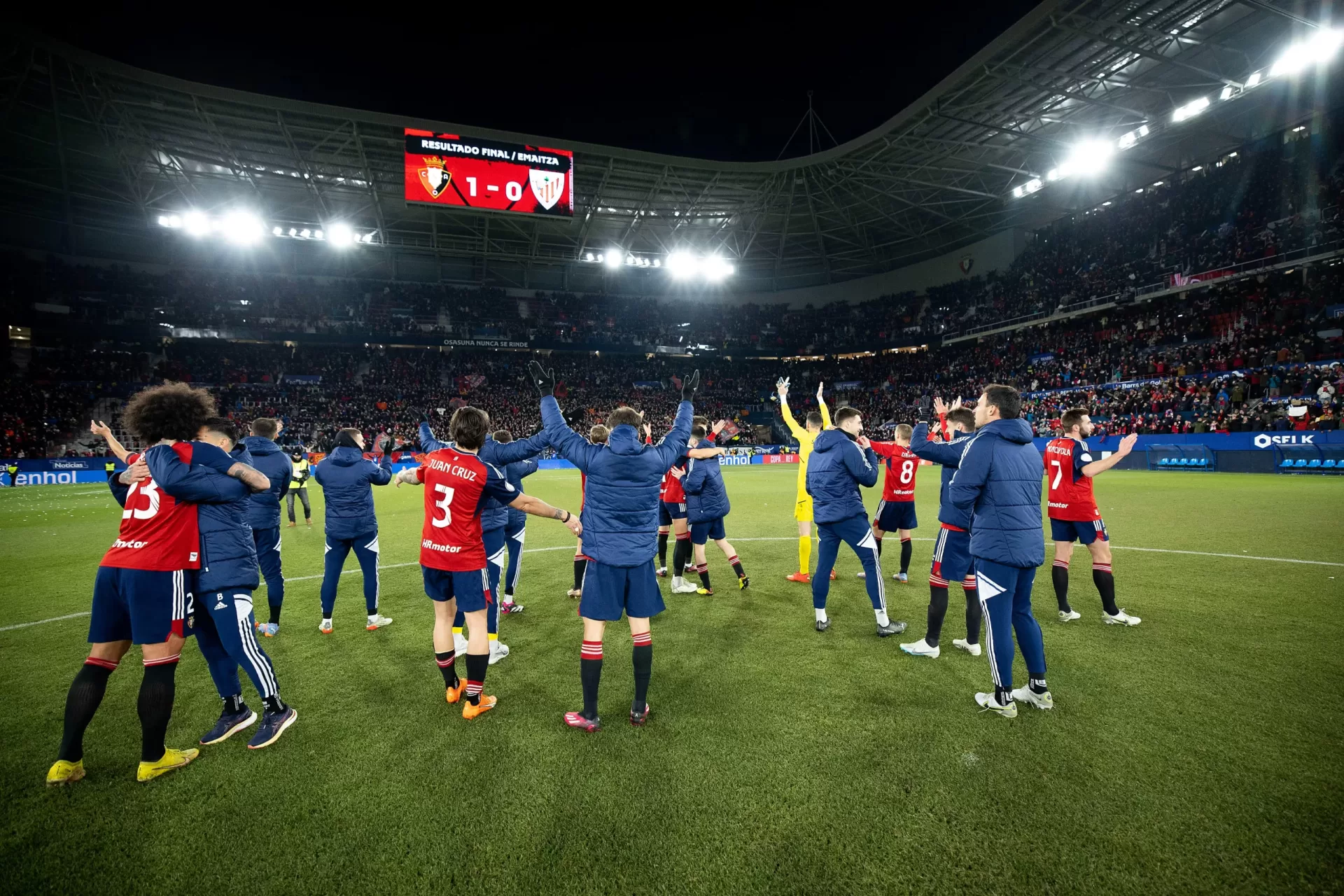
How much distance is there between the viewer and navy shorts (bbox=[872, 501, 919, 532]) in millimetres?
7254

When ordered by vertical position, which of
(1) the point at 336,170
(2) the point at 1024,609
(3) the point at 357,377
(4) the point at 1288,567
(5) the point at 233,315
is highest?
(1) the point at 336,170

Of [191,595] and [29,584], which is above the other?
[191,595]

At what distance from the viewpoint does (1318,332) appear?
25.5 m

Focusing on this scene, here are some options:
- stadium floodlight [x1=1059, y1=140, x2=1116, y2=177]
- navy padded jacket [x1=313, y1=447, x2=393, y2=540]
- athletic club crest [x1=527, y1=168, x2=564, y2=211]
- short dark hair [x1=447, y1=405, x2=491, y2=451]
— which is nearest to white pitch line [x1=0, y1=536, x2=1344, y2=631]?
navy padded jacket [x1=313, y1=447, x2=393, y2=540]

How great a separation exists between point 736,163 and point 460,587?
34.5 meters

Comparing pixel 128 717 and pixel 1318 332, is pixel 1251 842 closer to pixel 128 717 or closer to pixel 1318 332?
pixel 128 717

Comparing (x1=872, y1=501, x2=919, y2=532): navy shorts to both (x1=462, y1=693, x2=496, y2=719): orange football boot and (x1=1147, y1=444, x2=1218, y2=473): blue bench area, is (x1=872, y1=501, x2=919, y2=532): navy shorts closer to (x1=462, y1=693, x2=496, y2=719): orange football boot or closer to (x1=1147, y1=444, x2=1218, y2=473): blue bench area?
(x1=462, y1=693, x2=496, y2=719): orange football boot

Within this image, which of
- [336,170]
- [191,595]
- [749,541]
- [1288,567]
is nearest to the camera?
[191,595]

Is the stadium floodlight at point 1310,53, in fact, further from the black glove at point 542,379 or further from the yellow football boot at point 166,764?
the yellow football boot at point 166,764

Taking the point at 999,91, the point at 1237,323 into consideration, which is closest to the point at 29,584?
the point at 999,91

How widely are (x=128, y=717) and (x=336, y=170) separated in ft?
118

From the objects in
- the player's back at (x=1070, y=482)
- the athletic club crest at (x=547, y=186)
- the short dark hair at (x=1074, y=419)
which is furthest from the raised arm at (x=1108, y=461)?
the athletic club crest at (x=547, y=186)

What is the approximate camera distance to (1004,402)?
4176 mm

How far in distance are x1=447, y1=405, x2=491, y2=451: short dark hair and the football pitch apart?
207 cm
